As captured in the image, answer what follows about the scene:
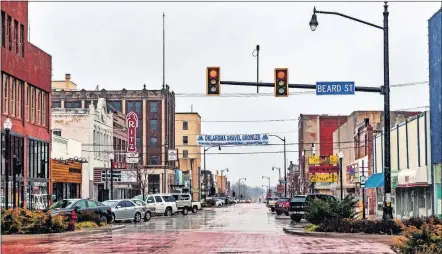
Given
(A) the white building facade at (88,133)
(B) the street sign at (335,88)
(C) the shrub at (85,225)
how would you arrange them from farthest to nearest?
(A) the white building facade at (88,133) < (C) the shrub at (85,225) < (B) the street sign at (335,88)

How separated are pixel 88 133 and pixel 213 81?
A: 1623 inches

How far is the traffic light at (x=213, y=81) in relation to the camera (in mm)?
27922

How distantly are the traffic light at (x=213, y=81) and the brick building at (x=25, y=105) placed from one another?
15.7 metres

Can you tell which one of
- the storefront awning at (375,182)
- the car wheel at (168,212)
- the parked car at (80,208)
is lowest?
the car wheel at (168,212)

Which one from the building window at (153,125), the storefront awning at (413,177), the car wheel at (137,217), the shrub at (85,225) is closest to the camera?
the shrub at (85,225)

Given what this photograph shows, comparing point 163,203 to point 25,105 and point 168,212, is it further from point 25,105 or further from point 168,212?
point 25,105

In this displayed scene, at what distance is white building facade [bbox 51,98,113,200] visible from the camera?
65.6 metres

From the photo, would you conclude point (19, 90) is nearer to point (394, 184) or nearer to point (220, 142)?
point (394, 184)

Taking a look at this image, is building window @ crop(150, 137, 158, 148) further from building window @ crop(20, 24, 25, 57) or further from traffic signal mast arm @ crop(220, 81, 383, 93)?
traffic signal mast arm @ crop(220, 81, 383, 93)

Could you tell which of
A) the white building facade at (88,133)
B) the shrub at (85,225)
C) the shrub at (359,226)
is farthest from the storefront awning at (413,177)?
the white building facade at (88,133)

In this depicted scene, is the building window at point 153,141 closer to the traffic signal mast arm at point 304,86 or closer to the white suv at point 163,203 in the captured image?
the white suv at point 163,203

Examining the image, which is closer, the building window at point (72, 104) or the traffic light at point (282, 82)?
the traffic light at point (282, 82)

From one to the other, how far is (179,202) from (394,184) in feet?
78.1

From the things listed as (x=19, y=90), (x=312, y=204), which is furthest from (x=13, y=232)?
(x=19, y=90)
